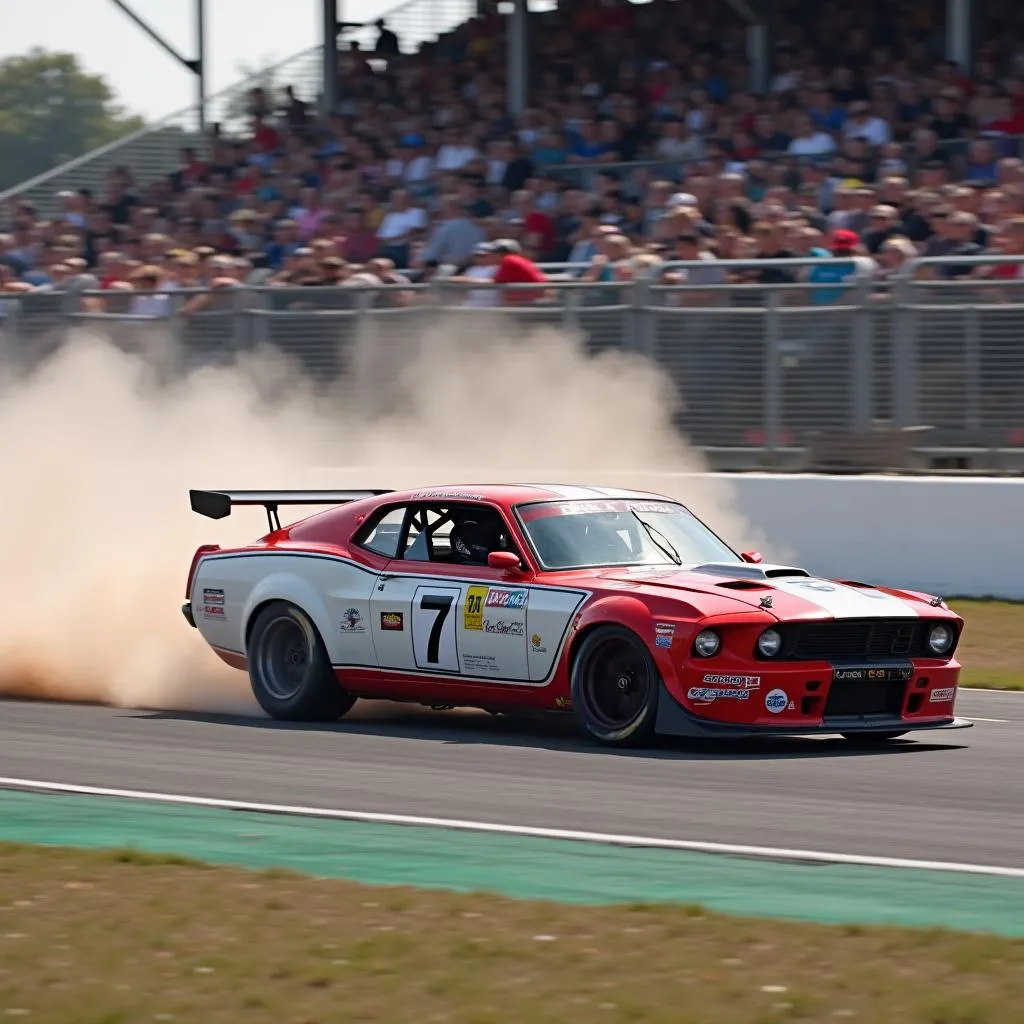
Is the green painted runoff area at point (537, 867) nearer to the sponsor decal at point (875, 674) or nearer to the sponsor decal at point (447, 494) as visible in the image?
the sponsor decal at point (875, 674)

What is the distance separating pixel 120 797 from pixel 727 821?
250 cm

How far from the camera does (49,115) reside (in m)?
111

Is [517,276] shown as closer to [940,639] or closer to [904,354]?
[904,354]

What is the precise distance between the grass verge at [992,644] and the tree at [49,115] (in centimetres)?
8123

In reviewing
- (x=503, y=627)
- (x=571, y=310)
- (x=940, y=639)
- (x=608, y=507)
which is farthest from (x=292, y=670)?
(x=571, y=310)

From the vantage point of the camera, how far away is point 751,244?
51.6 feet

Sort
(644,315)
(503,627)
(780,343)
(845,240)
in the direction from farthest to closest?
1. (644,315)
2. (845,240)
3. (780,343)
4. (503,627)

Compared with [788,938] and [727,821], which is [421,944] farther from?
[727,821]

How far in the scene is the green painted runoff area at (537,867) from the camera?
19.4ft

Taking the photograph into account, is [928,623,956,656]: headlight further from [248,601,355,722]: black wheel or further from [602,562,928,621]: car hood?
[248,601,355,722]: black wheel

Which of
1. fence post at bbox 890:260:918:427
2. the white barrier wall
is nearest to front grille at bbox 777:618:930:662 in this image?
the white barrier wall

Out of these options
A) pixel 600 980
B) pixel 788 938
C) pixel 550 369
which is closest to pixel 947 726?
pixel 788 938

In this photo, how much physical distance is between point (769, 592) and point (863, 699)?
63cm

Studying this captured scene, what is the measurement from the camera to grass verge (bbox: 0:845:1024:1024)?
4.64m
